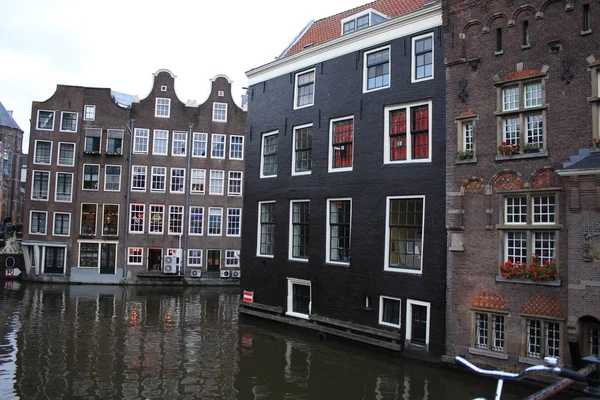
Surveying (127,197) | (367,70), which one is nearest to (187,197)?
(127,197)

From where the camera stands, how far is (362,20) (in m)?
21.0

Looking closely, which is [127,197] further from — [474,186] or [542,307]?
[542,307]

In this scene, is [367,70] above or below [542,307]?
above

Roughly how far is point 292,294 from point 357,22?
1190 cm

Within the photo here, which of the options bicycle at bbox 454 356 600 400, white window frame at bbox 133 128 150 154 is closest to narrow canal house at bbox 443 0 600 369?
bicycle at bbox 454 356 600 400

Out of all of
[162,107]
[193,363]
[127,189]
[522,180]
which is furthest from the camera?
[162,107]

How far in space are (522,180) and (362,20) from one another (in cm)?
1060

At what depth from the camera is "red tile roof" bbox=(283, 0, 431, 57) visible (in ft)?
66.6

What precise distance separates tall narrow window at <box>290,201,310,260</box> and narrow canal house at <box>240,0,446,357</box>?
53mm

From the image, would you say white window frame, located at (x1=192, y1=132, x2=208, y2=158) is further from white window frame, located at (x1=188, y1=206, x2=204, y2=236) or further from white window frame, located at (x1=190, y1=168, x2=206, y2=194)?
white window frame, located at (x1=188, y1=206, x2=204, y2=236)

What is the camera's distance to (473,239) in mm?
14914

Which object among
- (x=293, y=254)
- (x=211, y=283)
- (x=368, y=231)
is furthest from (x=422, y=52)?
(x=211, y=283)

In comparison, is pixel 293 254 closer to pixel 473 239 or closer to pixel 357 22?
pixel 473 239

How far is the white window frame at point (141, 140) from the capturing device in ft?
125
